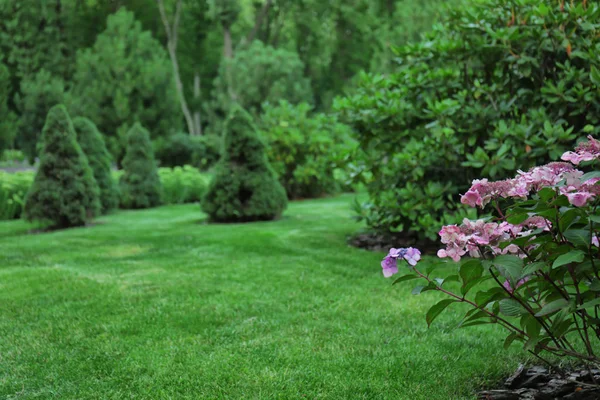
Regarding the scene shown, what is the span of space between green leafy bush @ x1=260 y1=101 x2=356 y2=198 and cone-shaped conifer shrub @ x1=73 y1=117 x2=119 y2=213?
4.14 metres

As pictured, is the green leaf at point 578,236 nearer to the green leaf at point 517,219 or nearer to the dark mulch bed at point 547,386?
the green leaf at point 517,219

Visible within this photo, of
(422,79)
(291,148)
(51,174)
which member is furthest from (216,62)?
(422,79)

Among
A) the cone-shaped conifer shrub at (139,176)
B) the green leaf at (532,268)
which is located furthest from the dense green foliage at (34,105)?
the green leaf at (532,268)

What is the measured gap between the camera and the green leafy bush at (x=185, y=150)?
69.8ft

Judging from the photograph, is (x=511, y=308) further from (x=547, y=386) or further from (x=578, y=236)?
(x=547, y=386)

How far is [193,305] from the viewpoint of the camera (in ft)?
13.0

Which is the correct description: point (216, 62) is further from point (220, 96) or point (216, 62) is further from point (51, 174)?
point (51, 174)

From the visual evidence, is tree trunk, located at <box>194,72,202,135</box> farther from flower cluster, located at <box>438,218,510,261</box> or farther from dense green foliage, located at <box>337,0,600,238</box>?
flower cluster, located at <box>438,218,510,261</box>

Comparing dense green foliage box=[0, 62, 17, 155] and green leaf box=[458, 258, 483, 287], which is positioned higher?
dense green foliage box=[0, 62, 17, 155]

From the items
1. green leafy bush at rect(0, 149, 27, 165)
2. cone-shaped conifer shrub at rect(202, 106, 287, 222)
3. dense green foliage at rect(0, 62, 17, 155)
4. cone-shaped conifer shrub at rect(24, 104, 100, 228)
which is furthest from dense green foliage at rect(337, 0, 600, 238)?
green leafy bush at rect(0, 149, 27, 165)

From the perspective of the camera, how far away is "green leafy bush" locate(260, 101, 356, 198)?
13.7m

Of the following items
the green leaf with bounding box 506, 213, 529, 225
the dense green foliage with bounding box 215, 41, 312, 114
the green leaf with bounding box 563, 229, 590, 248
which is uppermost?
the dense green foliage with bounding box 215, 41, 312, 114

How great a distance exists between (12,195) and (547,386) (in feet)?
36.2

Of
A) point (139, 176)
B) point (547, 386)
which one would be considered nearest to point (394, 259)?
point (547, 386)
